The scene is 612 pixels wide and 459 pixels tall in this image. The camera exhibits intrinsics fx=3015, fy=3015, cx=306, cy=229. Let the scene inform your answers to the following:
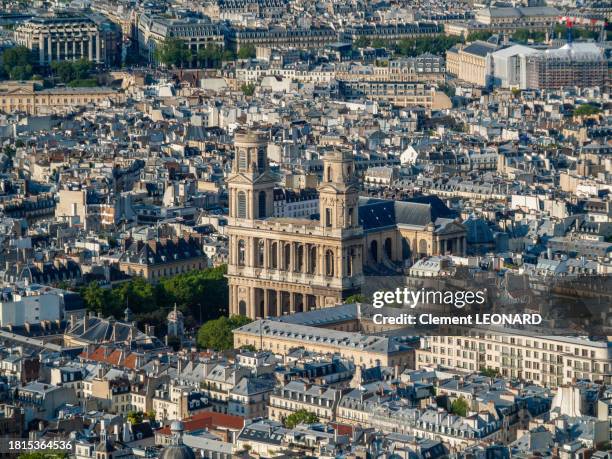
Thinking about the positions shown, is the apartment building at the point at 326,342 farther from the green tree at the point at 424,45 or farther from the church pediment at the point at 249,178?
the green tree at the point at 424,45

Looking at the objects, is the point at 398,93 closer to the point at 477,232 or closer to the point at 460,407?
the point at 477,232

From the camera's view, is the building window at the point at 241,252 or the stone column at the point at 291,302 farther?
the building window at the point at 241,252

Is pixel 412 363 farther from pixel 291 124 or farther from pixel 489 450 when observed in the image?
pixel 291 124

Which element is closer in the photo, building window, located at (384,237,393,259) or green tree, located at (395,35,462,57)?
building window, located at (384,237,393,259)

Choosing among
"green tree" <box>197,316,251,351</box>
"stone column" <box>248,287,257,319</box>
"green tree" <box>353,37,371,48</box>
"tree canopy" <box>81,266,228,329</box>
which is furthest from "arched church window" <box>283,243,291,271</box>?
"green tree" <box>353,37,371,48</box>

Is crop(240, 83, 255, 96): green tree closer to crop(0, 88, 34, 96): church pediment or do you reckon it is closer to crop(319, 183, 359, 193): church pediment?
crop(0, 88, 34, 96): church pediment

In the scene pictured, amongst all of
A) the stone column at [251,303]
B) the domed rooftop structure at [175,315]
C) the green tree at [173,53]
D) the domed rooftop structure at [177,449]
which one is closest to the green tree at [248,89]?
the green tree at [173,53]
